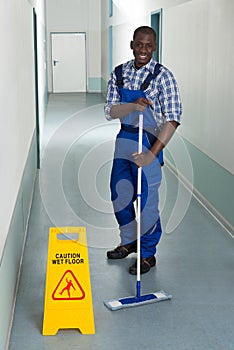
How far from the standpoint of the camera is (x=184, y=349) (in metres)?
2.90

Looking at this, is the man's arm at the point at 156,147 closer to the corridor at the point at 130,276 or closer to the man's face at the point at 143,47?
the man's face at the point at 143,47

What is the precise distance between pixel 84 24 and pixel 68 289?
546 inches

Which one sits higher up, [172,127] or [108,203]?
[172,127]

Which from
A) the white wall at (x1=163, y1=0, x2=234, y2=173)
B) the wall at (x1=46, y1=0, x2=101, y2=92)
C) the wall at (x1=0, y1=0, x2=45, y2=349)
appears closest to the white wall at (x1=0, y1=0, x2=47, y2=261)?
the wall at (x1=0, y1=0, x2=45, y2=349)

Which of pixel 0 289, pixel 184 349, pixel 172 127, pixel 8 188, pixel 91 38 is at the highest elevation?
pixel 91 38

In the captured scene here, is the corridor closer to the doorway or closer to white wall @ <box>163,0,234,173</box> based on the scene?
white wall @ <box>163,0,234,173</box>

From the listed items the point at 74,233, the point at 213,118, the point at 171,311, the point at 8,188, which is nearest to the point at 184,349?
the point at 171,311

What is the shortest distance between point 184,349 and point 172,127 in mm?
1340

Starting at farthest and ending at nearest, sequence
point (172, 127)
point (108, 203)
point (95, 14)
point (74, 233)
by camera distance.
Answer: point (95, 14), point (108, 203), point (172, 127), point (74, 233)

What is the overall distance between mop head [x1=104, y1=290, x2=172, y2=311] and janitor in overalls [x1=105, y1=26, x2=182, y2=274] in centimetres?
40

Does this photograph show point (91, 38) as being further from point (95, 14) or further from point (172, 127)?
point (172, 127)

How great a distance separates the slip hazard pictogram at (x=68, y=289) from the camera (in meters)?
3.03

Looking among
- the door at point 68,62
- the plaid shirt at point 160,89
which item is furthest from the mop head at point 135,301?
the door at point 68,62

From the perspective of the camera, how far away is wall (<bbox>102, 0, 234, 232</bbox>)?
4781mm
